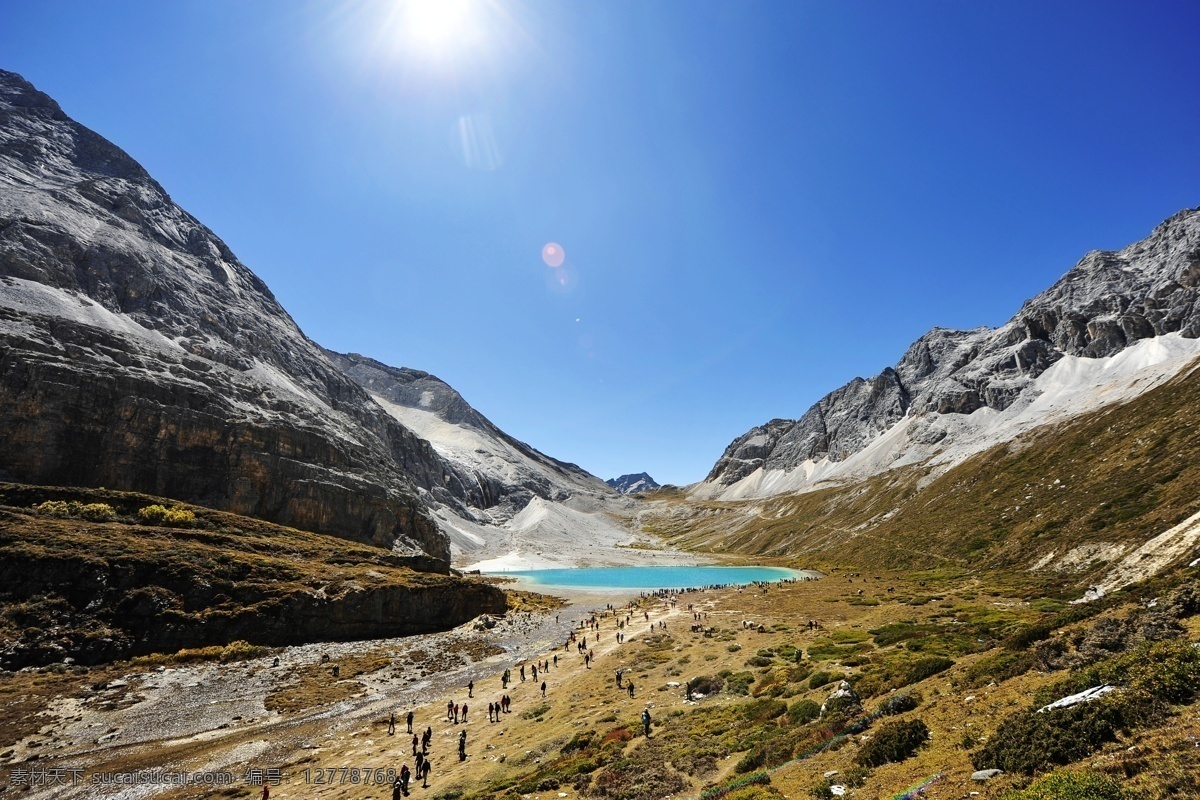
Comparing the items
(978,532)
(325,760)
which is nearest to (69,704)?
(325,760)

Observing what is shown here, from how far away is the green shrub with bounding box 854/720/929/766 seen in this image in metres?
14.1

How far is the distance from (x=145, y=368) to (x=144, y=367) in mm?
266

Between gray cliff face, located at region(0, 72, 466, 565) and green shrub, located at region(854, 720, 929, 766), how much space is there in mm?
84581

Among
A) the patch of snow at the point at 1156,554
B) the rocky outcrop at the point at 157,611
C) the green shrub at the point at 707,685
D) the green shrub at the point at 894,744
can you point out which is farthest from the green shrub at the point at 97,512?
the patch of snow at the point at 1156,554

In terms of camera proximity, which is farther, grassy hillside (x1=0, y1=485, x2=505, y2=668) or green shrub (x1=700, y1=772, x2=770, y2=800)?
grassy hillside (x1=0, y1=485, x2=505, y2=668)

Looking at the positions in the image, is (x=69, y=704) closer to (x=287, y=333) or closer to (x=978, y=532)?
(x=978, y=532)

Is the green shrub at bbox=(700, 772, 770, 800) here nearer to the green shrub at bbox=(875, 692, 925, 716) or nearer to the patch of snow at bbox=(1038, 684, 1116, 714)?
the green shrub at bbox=(875, 692, 925, 716)

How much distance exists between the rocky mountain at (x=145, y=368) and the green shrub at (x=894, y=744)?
253ft

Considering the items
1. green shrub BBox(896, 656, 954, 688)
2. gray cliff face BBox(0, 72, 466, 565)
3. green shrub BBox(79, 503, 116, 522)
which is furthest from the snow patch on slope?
green shrub BBox(79, 503, 116, 522)

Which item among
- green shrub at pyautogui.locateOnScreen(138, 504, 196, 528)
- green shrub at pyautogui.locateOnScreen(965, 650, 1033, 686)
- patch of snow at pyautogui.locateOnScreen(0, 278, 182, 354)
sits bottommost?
green shrub at pyautogui.locateOnScreen(965, 650, 1033, 686)

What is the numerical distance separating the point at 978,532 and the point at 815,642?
217ft

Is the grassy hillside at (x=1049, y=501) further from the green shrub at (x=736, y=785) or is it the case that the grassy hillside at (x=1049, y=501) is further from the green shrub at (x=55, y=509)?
the green shrub at (x=55, y=509)

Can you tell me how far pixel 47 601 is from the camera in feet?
135

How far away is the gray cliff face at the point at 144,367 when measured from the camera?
254 ft
